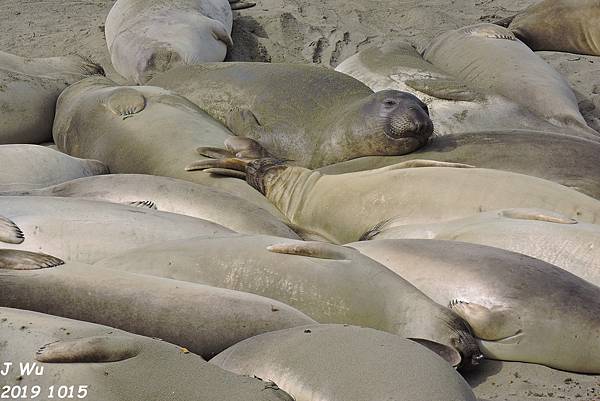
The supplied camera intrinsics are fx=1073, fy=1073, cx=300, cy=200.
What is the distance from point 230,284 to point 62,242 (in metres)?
0.68

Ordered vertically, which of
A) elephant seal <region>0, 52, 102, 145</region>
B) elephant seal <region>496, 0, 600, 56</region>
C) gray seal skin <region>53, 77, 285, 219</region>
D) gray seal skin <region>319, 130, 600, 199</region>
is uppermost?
gray seal skin <region>319, 130, 600, 199</region>

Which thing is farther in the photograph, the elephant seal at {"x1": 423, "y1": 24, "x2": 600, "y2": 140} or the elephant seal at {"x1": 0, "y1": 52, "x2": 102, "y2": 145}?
the elephant seal at {"x1": 423, "y1": 24, "x2": 600, "y2": 140}

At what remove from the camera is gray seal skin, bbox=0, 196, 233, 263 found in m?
3.71

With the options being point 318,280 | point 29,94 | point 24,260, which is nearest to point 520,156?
→ point 318,280

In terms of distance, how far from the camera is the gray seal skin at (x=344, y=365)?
256 cm

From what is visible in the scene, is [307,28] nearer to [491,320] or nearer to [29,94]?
[29,94]

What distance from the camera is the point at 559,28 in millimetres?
8094

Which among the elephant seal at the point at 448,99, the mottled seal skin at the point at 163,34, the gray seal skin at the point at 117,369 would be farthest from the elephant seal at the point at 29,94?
A: the gray seal skin at the point at 117,369

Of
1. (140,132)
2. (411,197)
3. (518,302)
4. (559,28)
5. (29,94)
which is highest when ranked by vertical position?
(518,302)

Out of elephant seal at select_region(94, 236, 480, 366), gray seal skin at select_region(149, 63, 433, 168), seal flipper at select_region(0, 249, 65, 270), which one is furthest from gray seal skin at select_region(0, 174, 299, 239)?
seal flipper at select_region(0, 249, 65, 270)

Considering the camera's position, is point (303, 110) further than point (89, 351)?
Yes

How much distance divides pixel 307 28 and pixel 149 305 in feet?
17.4

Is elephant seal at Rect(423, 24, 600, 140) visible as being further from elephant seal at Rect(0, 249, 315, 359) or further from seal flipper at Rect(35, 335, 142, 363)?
seal flipper at Rect(35, 335, 142, 363)

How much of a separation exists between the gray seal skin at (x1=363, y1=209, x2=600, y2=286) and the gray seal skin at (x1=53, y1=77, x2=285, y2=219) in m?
1.04
